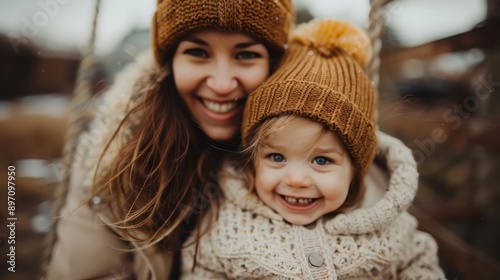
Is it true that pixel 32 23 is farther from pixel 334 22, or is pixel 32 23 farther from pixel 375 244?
pixel 375 244

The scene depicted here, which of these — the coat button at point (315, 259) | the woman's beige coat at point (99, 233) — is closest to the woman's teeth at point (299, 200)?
the coat button at point (315, 259)

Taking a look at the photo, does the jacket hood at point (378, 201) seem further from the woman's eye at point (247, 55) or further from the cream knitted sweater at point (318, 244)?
the woman's eye at point (247, 55)

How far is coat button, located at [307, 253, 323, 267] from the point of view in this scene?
0.80m

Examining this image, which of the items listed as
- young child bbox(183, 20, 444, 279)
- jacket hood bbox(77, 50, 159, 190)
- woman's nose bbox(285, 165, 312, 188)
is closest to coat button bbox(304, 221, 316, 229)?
young child bbox(183, 20, 444, 279)

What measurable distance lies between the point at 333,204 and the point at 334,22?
1.35 feet

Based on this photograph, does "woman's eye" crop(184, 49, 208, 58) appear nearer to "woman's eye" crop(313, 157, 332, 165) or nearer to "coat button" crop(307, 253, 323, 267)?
"woman's eye" crop(313, 157, 332, 165)

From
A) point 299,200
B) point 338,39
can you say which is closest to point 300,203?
point 299,200

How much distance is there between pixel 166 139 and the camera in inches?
35.9

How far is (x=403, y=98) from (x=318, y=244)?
0.36 metres

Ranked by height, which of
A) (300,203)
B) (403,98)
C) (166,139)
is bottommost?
(300,203)

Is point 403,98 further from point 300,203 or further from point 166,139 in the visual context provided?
point 166,139

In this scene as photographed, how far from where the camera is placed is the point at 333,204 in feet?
2.69

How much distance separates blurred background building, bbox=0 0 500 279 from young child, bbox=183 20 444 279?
0.13 meters

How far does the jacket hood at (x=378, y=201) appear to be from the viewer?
2.73 ft
